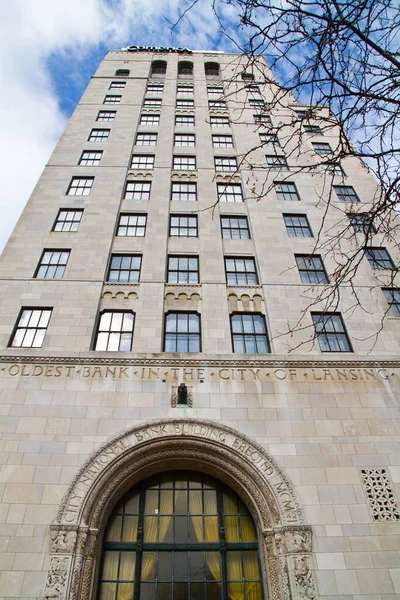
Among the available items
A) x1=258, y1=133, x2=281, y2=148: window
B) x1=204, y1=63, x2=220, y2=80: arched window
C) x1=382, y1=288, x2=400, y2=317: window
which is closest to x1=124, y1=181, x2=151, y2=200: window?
x1=258, y1=133, x2=281, y2=148: window

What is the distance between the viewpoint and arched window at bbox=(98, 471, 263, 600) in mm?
9539

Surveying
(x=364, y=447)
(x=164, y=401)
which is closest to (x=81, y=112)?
(x=164, y=401)

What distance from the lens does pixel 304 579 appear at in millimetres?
8664

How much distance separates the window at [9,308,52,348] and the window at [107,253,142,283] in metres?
2.86

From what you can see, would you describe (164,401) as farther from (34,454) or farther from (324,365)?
(324,365)

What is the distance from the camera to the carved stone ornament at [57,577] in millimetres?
8310

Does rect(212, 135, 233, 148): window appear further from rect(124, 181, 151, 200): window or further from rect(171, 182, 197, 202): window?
rect(124, 181, 151, 200): window

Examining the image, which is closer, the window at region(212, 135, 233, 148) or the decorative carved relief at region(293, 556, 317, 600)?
the decorative carved relief at region(293, 556, 317, 600)

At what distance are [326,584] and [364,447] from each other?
3.55 m

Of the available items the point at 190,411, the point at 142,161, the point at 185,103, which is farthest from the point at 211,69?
the point at 190,411

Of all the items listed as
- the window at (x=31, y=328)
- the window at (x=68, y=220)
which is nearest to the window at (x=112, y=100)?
the window at (x=68, y=220)

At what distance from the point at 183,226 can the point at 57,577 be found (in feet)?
44.2

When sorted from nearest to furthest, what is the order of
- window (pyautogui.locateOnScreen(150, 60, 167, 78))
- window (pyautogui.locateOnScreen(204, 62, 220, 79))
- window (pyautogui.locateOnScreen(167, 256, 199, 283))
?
window (pyautogui.locateOnScreen(167, 256, 199, 283)) → window (pyautogui.locateOnScreen(150, 60, 167, 78)) → window (pyautogui.locateOnScreen(204, 62, 220, 79))

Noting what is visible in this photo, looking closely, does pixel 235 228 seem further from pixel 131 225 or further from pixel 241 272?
pixel 131 225
